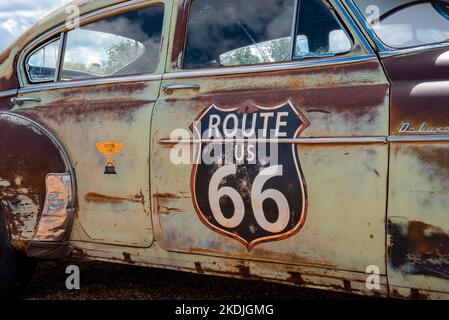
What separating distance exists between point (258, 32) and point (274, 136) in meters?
0.58

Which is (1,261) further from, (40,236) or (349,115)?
(349,115)

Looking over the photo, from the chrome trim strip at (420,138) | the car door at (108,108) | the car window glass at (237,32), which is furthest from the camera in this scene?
the car door at (108,108)

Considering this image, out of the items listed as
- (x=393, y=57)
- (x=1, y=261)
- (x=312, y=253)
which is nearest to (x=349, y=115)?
(x=393, y=57)

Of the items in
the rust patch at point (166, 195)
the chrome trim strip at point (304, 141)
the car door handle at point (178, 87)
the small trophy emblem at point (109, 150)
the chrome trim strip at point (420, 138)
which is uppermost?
the car door handle at point (178, 87)

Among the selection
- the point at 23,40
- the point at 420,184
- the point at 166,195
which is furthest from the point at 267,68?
the point at 23,40

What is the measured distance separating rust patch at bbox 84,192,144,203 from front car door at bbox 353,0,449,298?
1281 mm

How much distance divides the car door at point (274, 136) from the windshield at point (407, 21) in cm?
10

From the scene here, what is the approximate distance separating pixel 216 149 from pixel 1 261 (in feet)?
5.47

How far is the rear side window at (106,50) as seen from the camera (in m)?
3.04

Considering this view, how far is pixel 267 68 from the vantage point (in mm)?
2635

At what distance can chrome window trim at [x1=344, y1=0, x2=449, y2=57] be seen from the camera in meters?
2.31

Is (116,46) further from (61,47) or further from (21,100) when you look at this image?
(21,100)

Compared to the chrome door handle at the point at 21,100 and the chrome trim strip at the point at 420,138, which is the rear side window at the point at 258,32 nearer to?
the chrome trim strip at the point at 420,138

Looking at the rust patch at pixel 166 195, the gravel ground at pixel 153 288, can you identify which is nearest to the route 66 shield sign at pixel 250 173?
the rust patch at pixel 166 195
